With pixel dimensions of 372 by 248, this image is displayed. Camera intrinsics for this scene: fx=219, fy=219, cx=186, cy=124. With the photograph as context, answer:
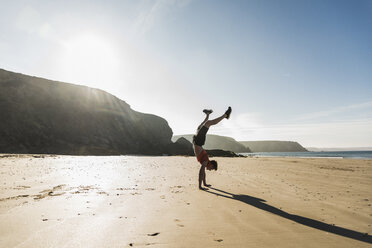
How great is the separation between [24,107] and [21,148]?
1151 cm

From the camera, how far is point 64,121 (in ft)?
172

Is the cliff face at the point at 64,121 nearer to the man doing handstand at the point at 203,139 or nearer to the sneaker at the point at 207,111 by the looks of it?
the man doing handstand at the point at 203,139

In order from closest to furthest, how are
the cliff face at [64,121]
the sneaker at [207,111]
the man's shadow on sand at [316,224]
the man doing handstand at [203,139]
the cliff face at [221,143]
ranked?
the man's shadow on sand at [316,224], the man doing handstand at [203,139], the sneaker at [207,111], the cliff face at [64,121], the cliff face at [221,143]

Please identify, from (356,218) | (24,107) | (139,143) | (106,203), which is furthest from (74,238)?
(139,143)

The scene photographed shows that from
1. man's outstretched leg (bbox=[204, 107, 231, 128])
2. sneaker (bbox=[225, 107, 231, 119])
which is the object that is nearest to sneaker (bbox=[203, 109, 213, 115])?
man's outstretched leg (bbox=[204, 107, 231, 128])

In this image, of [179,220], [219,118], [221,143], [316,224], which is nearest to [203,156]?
[219,118]

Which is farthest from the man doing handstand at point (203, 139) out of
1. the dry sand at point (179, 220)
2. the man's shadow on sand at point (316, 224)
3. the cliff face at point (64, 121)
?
the cliff face at point (64, 121)

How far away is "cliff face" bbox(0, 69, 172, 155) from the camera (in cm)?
4453

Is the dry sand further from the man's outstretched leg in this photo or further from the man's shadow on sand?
the man's outstretched leg

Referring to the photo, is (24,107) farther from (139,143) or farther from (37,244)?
(37,244)

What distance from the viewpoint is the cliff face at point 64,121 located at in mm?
44531

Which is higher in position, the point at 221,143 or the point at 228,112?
the point at 221,143

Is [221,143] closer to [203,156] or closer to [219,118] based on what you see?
[203,156]

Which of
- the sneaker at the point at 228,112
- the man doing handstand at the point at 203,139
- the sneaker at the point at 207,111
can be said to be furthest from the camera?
the sneaker at the point at 207,111
